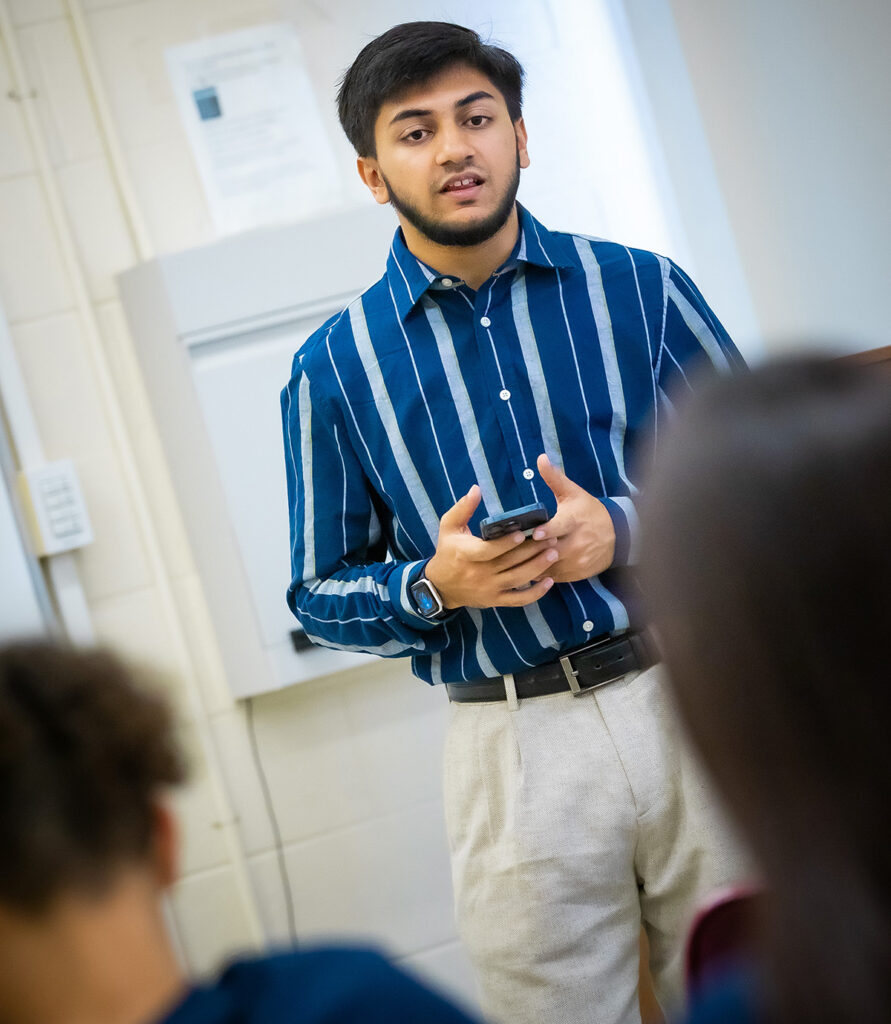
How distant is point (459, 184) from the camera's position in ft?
5.38

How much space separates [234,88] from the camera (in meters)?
2.40

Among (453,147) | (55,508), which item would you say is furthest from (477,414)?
(55,508)

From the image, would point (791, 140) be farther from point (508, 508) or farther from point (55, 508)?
point (55, 508)

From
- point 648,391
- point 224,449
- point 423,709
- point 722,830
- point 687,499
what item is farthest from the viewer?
point 423,709

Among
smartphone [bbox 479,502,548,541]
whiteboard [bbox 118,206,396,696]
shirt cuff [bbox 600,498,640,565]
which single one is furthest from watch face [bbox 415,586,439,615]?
whiteboard [bbox 118,206,396,696]

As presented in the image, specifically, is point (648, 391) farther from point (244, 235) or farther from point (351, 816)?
point (351, 816)

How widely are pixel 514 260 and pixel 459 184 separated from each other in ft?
0.45

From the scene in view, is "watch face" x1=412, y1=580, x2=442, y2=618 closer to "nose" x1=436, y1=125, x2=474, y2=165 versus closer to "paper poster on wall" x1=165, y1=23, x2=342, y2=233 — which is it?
"nose" x1=436, y1=125, x2=474, y2=165

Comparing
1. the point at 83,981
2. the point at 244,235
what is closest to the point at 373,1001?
the point at 83,981

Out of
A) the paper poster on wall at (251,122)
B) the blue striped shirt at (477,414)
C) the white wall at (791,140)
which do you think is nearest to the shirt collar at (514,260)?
the blue striped shirt at (477,414)

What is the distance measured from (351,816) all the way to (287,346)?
1.03 m

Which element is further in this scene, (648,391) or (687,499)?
(648,391)

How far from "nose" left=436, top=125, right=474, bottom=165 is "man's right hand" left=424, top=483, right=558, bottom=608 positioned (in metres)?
0.51

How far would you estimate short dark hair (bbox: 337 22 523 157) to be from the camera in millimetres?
1678
